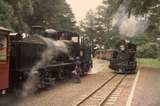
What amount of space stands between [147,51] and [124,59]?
4551cm

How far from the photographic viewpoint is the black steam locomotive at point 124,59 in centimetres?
3216

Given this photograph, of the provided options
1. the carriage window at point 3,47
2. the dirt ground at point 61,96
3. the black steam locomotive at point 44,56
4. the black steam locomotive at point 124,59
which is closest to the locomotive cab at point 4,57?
the carriage window at point 3,47

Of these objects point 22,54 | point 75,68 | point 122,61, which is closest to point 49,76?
point 22,54

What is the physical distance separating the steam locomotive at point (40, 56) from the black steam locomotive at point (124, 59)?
6733mm

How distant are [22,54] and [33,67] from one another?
1158mm

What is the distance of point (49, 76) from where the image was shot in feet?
62.6

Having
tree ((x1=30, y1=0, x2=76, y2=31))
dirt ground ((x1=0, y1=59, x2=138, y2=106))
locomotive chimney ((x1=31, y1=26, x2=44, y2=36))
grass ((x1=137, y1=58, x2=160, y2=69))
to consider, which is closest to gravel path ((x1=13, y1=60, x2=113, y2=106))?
dirt ground ((x1=0, y1=59, x2=138, y2=106))

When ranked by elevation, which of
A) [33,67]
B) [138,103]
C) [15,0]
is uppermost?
[15,0]

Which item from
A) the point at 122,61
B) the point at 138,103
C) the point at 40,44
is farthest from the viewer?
the point at 122,61

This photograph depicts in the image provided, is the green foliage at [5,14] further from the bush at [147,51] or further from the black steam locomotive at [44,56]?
the bush at [147,51]

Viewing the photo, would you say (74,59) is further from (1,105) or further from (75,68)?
(1,105)

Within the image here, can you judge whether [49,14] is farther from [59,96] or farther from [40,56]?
[59,96]

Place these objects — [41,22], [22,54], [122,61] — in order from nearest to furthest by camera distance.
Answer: [22,54], [122,61], [41,22]

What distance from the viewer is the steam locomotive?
606 inches
